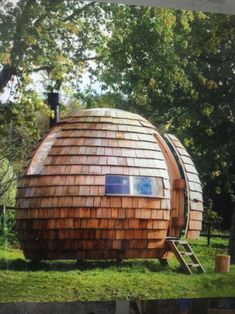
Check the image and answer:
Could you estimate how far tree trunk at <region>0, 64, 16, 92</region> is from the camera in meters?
4.07

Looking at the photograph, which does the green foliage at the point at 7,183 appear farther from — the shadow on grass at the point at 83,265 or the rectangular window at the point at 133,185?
the rectangular window at the point at 133,185

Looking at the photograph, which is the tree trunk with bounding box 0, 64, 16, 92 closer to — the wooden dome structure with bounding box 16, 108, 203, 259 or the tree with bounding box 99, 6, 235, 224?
the wooden dome structure with bounding box 16, 108, 203, 259

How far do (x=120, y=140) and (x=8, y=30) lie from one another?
0.97m

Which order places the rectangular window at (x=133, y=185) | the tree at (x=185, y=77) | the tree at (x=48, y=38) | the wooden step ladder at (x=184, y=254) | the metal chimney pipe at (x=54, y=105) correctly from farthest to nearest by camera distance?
the wooden step ladder at (x=184, y=254)
the tree at (x=185, y=77)
the rectangular window at (x=133, y=185)
the metal chimney pipe at (x=54, y=105)
the tree at (x=48, y=38)

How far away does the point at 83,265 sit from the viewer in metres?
4.30

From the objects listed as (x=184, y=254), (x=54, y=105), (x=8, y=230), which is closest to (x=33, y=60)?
(x=54, y=105)

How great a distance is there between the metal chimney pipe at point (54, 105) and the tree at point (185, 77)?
351 millimetres

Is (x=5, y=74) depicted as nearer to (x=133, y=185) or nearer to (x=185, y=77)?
(x=133, y=185)

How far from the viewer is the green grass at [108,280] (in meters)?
4.10

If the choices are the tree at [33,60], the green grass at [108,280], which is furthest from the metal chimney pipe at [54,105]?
the green grass at [108,280]

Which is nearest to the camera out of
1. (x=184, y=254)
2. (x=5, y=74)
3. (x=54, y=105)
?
(x=5, y=74)

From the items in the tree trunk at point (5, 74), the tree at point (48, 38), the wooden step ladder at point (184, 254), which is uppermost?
the tree at point (48, 38)

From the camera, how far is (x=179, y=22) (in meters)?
4.59

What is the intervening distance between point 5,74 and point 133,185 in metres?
1.03
